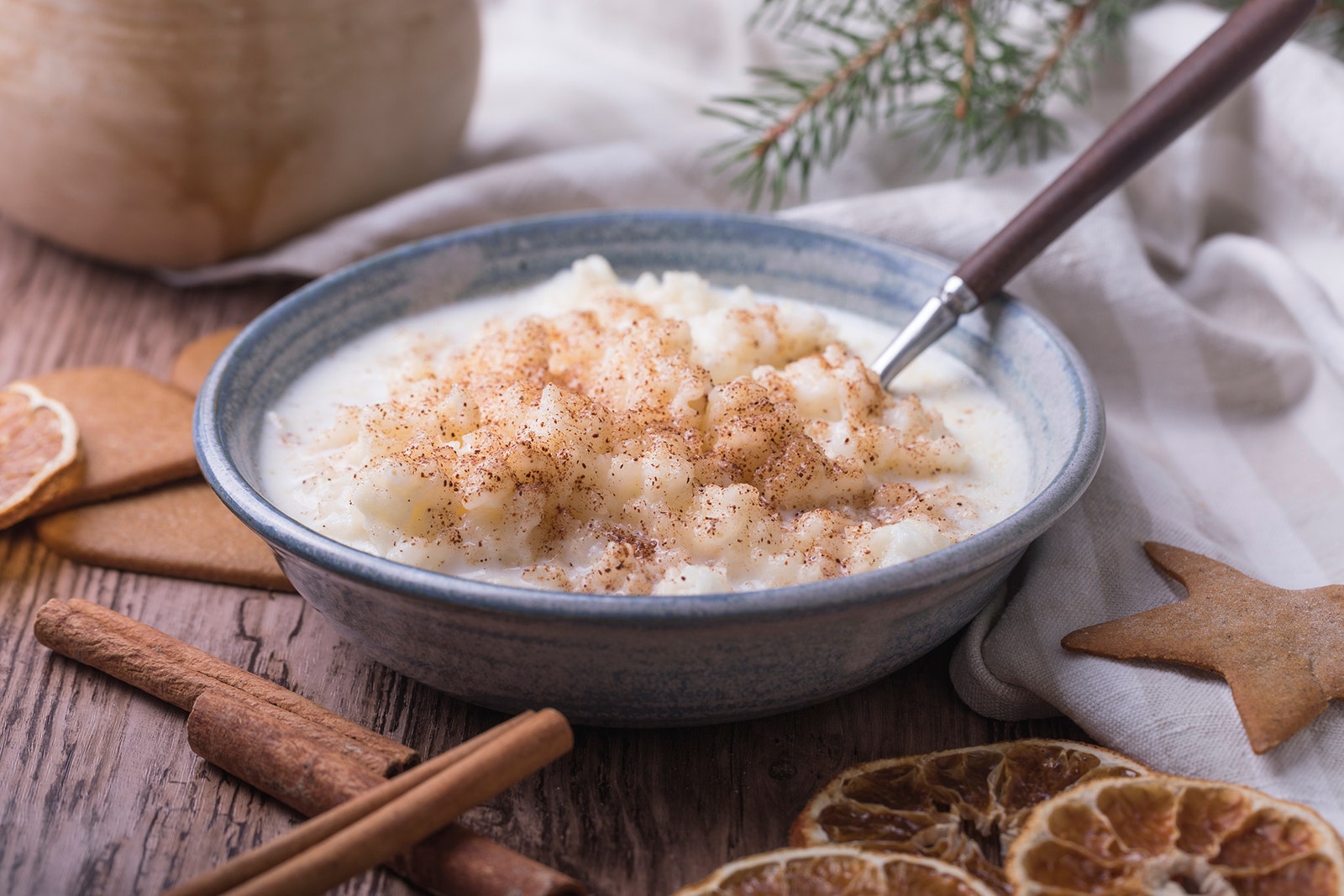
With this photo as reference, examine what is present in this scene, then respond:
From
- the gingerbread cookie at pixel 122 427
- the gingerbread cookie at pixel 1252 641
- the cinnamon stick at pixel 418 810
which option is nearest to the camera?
the cinnamon stick at pixel 418 810

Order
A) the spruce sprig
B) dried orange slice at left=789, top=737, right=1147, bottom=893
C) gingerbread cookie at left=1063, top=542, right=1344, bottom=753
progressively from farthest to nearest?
the spruce sprig < gingerbread cookie at left=1063, top=542, right=1344, bottom=753 < dried orange slice at left=789, top=737, right=1147, bottom=893

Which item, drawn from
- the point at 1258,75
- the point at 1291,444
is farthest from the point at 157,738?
the point at 1258,75

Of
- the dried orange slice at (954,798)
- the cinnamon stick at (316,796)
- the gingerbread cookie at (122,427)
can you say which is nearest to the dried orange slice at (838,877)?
the dried orange slice at (954,798)

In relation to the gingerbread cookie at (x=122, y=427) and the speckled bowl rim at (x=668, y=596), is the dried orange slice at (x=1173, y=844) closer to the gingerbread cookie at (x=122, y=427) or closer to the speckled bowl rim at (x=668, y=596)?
the speckled bowl rim at (x=668, y=596)

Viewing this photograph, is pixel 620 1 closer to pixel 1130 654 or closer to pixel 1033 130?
pixel 1033 130

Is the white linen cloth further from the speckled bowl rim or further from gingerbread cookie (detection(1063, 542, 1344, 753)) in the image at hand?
the speckled bowl rim

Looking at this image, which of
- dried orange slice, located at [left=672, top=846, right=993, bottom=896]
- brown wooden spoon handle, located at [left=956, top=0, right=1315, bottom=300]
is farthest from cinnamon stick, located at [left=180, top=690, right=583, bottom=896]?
brown wooden spoon handle, located at [left=956, top=0, right=1315, bottom=300]
